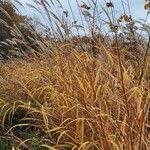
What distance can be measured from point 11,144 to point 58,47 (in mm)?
951

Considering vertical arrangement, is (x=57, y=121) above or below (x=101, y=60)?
below

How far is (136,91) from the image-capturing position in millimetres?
3768

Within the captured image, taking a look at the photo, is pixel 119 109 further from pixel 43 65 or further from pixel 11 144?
pixel 43 65

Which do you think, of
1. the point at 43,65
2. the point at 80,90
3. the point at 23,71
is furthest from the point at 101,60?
the point at 23,71

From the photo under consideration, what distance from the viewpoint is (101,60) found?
13.9ft

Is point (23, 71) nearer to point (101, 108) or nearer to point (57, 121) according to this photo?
point (57, 121)

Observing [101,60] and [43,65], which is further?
[43,65]

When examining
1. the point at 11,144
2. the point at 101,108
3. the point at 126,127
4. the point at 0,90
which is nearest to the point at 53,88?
the point at 11,144

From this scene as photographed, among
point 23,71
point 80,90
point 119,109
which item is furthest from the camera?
point 23,71

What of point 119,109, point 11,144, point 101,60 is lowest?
point 11,144

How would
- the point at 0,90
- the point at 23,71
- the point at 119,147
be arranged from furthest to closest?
the point at 23,71
the point at 0,90
the point at 119,147

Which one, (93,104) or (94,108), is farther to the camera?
(93,104)

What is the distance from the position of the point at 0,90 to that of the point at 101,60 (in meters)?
2.75

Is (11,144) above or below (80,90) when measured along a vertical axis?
below
